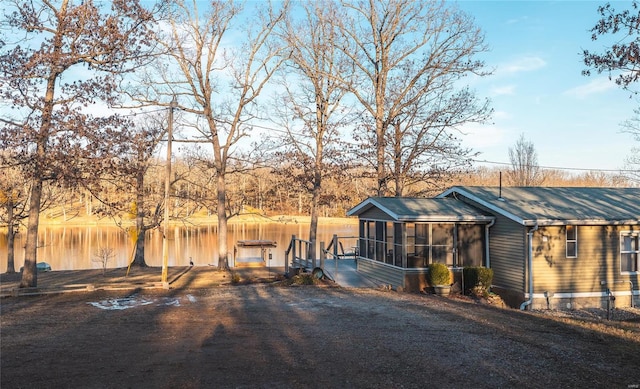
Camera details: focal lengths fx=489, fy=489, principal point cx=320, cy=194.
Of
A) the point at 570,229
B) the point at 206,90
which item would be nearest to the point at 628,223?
the point at 570,229

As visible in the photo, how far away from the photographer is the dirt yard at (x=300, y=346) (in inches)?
249

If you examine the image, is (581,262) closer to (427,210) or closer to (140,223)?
(427,210)

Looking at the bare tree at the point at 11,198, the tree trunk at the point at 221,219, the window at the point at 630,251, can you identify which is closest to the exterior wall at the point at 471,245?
the window at the point at 630,251

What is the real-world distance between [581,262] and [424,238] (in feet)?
15.8

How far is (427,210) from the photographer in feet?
52.6

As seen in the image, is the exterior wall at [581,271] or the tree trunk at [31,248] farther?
the exterior wall at [581,271]

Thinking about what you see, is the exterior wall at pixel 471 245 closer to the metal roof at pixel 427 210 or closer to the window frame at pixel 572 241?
the metal roof at pixel 427 210

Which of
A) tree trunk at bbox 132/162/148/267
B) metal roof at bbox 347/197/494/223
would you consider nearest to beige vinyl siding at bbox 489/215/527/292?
metal roof at bbox 347/197/494/223

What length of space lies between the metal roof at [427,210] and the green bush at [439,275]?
4.91ft

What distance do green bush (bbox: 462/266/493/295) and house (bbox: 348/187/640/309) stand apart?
69 centimetres

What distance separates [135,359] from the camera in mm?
7066

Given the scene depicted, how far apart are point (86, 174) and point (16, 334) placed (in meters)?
6.66

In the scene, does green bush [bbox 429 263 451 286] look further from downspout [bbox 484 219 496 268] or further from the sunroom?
downspout [bbox 484 219 496 268]

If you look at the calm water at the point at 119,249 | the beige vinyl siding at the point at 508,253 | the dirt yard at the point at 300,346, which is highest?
the beige vinyl siding at the point at 508,253
